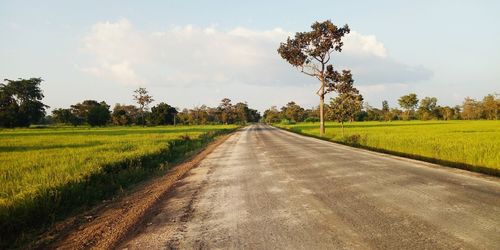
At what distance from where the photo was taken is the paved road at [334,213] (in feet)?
13.8

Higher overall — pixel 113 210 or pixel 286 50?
pixel 286 50

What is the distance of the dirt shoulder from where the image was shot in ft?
16.6

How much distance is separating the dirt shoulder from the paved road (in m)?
0.34

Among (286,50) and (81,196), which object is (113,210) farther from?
(286,50)

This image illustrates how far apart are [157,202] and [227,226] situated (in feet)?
9.23

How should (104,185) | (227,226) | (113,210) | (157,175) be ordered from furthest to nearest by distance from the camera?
(157,175)
(104,185)
(113,210)
(227,226)

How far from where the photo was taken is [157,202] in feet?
23.9

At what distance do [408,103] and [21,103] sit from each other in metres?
150

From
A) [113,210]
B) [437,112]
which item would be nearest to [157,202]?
[113,210]

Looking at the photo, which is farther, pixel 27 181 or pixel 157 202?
pixel 27 181

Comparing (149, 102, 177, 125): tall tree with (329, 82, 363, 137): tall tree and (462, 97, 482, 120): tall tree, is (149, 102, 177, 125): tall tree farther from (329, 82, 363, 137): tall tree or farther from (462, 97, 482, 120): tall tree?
(462, 97, 482, 120): tall tree

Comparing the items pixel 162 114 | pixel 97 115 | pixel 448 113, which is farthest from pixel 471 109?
pixel 97 115

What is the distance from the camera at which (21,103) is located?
100 m

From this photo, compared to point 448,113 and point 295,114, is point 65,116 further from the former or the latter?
point 448,113
